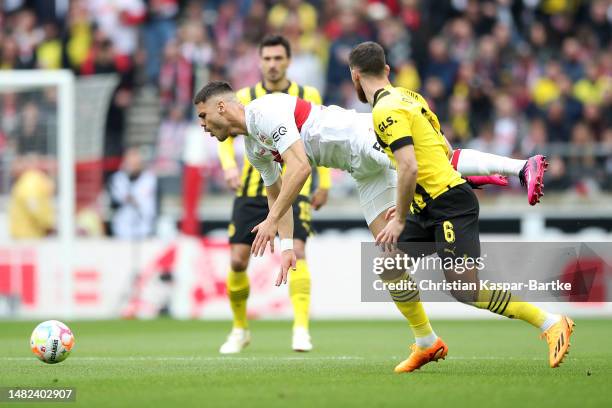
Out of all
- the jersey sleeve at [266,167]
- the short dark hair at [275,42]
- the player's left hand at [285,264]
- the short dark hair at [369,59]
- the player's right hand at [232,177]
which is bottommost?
the player's left hand at [285,264]

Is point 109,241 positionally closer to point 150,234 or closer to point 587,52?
point 150,234

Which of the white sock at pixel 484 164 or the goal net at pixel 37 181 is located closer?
the white sock at pixel 484 164

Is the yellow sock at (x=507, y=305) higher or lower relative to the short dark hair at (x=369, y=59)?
lower

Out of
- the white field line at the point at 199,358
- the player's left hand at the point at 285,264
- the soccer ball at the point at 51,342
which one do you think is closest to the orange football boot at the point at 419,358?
the player's left hand at the point at 285,264

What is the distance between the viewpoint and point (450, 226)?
24.6 ft

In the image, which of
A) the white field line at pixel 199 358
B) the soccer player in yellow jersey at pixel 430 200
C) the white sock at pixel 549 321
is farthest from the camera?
the white field line at pixel 199 358

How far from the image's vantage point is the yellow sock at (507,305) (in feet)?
24.5

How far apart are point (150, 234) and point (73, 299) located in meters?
1.63

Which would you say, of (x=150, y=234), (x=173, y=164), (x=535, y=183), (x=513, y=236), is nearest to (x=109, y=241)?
(x=150, y=234)

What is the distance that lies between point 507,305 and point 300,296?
303cm

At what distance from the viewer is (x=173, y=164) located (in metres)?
19.2

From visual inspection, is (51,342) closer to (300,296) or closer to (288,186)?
(288,186)

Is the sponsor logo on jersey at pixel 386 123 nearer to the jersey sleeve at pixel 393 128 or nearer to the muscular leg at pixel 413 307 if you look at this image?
the jersey sleeve at pixel 393 128

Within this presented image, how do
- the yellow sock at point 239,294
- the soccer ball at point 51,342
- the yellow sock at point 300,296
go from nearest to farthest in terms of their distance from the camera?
the soccer ball at point 51,342
the yellow sock at point 300,296
the yellow sock at point 239,294
